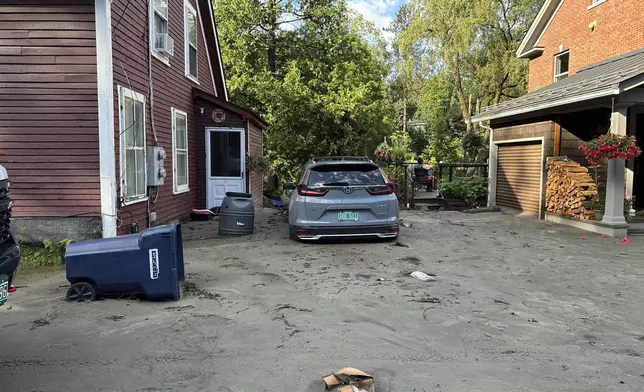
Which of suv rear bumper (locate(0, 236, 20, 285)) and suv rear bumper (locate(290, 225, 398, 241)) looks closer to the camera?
suv rear bumper (locate(0, 236, 20, 285))

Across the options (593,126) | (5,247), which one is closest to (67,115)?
(5,247)

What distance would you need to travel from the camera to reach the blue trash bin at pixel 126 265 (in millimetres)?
4762

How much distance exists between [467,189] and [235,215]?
8.89 m

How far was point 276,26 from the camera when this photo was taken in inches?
979

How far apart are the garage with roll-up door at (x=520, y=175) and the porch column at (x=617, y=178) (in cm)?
241

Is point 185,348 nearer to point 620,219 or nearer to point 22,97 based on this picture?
point 22,97

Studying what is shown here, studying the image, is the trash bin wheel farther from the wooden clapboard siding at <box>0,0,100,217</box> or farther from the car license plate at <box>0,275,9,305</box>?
the wooden clapboard siding at <box>0,0,100,217</box>

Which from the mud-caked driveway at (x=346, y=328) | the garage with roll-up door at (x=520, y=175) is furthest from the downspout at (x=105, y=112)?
the garage with roll-up door at (x=520, y=175)

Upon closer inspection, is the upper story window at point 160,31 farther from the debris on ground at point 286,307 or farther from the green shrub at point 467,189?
the green shrub at point 467,189

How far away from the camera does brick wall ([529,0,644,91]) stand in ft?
43.9

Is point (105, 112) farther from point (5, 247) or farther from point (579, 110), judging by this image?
A: point (579, 110)

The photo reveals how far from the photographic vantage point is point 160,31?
33.1 ft

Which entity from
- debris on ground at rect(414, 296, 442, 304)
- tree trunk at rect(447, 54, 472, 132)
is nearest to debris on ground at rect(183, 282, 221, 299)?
debris on ground at rect(414, 296, 442, 304)

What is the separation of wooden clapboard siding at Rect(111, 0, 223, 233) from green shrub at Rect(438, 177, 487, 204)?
8115mm
